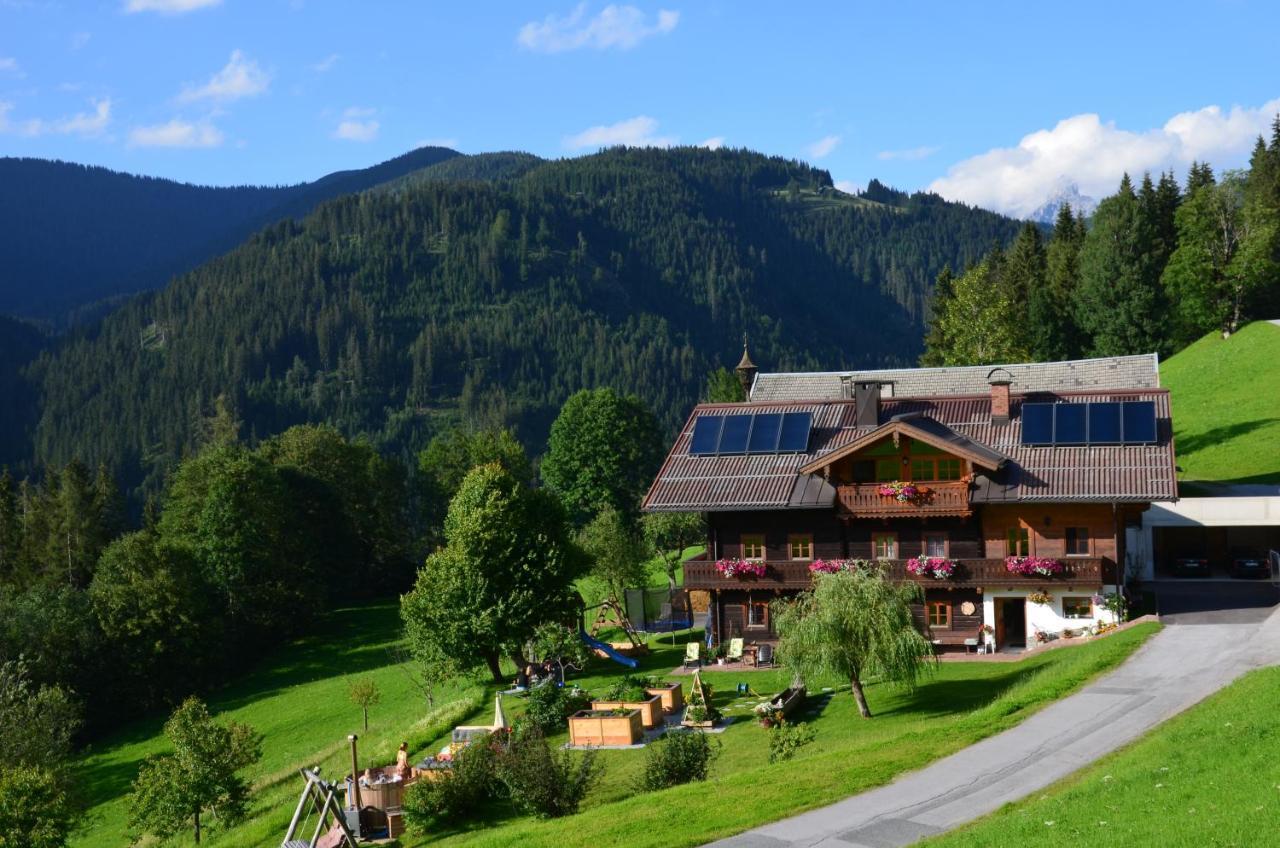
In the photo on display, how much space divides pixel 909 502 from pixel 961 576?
2959 millimetres

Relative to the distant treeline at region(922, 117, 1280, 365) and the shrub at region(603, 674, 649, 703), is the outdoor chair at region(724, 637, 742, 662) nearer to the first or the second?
the shrub at region(603, 674, 649, 703)

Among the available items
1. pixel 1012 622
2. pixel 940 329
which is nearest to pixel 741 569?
pixel 1012 622

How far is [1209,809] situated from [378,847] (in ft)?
56.6

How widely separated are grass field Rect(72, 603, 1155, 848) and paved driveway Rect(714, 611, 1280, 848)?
595 mm

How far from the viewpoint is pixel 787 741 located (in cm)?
2702

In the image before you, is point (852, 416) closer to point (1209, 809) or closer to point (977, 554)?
point (977, 554)

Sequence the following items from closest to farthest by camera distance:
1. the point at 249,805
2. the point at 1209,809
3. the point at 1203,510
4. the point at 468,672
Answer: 1. the point at 1209,809
2. the point at 249,805
3. the point at 468,672
4. the point at 1203,510

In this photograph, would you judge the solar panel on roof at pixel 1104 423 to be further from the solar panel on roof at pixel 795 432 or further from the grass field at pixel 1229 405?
the grass field at pixel 1229 405

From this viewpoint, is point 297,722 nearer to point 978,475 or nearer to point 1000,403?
point 978,475

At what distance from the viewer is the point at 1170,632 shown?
112 ft

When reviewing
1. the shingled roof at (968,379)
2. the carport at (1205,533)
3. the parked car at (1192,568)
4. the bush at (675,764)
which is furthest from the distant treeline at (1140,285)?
the bush at (675,764)

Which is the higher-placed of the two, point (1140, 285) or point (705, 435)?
point (1140, 285)

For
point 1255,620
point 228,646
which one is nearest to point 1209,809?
point 1255,620

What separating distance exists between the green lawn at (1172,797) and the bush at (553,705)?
17.4m
